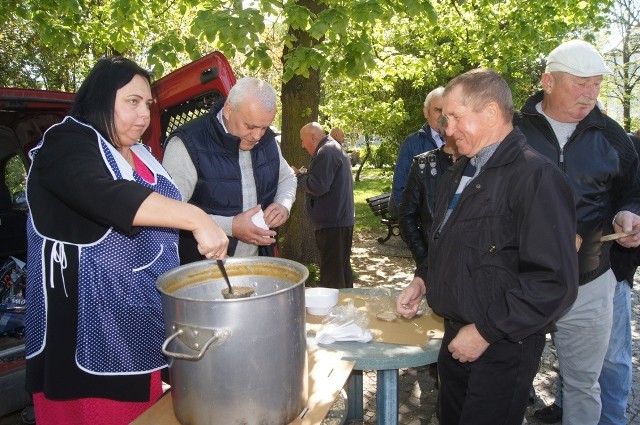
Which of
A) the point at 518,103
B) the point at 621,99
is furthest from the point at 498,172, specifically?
the point at 621,99

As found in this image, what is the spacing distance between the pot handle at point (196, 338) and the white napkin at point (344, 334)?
3.31 feet

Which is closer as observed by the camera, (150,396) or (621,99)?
(150,396)

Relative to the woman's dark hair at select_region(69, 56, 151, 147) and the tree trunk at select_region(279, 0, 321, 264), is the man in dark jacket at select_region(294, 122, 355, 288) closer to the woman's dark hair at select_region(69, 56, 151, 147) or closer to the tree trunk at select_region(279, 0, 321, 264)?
the tree trunk at select_region(279, 0, 321, 264)

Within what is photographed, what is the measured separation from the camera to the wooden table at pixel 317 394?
4.86 ft

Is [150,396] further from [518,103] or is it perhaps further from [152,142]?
[518,103]

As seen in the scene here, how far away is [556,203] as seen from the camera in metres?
1.83

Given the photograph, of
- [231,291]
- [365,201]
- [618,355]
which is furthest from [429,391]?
[365,201]

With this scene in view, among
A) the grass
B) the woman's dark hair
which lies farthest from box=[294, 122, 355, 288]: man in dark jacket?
the grass

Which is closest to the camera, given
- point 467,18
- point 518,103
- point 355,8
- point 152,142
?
point 152,142

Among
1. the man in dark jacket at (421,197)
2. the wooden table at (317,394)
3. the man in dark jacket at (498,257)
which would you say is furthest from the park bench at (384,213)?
the wooden table at (317,394)

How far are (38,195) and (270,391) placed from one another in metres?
1.02

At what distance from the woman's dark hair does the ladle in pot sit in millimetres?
683

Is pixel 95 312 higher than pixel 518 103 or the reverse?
the reverse

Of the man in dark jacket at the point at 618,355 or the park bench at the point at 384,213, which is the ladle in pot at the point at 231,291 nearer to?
the man in dark jacket at the point at 618,355
